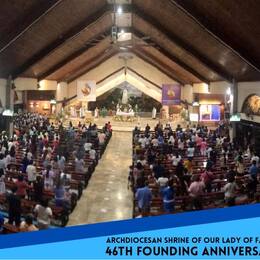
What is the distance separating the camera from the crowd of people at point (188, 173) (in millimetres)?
11805

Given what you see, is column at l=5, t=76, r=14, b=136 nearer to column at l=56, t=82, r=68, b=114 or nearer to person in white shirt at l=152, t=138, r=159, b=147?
person in white shirt at l=152, t=138, r=159, b=147

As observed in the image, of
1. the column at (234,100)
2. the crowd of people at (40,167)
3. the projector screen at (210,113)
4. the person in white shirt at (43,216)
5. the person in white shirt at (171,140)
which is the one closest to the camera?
the person in white shirt at (43,216)

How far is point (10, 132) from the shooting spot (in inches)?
1003

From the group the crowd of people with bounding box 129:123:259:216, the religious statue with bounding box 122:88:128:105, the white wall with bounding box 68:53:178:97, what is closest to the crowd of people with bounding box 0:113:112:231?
the crowd of people with bounding box 129:123:259:216

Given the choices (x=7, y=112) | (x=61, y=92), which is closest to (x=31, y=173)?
(x=7, y=112)

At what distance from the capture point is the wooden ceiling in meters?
16.1

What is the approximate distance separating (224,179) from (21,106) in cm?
2185

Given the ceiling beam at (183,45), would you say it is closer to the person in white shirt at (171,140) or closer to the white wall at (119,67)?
the person in white shirt at (171,140)

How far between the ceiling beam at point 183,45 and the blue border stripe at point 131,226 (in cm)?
1649

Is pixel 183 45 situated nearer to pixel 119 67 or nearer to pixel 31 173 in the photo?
pixel 31 173

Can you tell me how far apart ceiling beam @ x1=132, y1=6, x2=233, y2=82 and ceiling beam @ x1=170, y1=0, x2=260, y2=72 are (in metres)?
4.16

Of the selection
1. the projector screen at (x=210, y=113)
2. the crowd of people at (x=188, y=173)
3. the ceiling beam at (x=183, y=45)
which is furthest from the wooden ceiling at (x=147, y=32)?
the crowd of people at (x=188, y=173)

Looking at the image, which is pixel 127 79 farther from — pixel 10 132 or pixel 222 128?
pixel 10 132

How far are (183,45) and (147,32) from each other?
11.8ft
